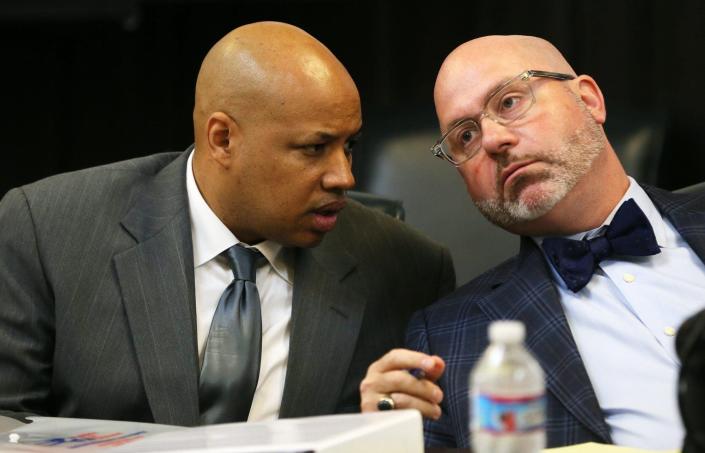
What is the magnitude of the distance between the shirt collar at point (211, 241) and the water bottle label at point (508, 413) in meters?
1.07

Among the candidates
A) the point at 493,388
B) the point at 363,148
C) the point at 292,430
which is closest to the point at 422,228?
the point at 363,148

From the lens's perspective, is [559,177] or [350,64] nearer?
[559,177]

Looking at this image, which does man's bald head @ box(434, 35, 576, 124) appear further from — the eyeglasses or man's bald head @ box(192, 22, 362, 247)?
man's bald head @ box(192, 22, 362, 247)

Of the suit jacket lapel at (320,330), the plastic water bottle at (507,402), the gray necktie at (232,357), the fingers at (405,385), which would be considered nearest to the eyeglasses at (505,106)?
the suit jacket lapel at (320,330)

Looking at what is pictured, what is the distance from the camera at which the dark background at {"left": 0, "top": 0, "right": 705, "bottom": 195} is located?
102 inches

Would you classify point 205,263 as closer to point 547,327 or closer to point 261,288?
point 261,288

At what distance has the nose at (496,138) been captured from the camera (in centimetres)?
190

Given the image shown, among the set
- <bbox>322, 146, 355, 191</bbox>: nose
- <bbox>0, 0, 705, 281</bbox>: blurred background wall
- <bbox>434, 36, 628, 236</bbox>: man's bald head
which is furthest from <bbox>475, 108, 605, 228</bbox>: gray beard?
<bbox>0, 0, 705, 281</bbox>: blurred background wall

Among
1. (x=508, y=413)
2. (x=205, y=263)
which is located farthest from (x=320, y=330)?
(x=508, y=413)

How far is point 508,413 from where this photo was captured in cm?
91

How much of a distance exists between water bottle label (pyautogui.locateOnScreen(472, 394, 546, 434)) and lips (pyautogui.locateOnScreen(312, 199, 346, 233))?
1.02m

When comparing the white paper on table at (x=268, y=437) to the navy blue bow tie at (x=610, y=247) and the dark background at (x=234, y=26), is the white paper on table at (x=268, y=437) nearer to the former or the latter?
the navy blue bow tie at (x=610, y=247)

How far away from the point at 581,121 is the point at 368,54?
1.01m

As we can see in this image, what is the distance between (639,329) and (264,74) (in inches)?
29.5
